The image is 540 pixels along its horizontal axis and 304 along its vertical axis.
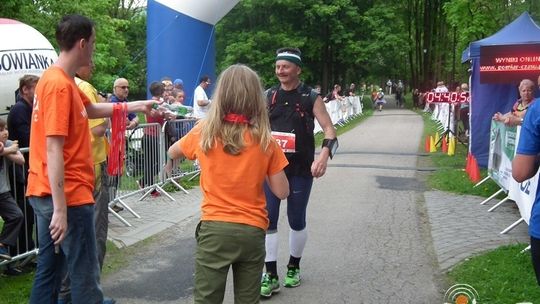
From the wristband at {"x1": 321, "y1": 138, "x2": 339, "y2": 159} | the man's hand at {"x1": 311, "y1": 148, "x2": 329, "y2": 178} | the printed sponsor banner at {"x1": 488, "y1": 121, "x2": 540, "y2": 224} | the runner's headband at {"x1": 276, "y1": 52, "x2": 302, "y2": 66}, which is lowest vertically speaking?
the printed sponsor banner at {"x1": 488, "y1": 121, "x2": 540, "y2": 224}

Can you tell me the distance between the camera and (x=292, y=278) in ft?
16.9

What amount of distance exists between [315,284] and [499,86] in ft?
26.9

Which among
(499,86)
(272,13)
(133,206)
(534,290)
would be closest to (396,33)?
(272,13)

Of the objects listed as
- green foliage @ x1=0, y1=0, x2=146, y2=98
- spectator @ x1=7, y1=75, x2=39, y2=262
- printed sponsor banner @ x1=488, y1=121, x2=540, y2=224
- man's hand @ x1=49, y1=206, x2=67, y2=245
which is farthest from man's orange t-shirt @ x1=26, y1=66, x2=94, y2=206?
green foliage @ x1=0, y1=0, x2=146, y2=98

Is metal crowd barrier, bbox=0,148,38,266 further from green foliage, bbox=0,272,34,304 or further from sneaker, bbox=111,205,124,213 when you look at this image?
sneaker, bbox=111,205,124,213

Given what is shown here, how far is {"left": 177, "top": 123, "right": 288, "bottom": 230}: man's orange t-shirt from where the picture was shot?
3172 mm

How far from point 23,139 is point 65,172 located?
2.84m

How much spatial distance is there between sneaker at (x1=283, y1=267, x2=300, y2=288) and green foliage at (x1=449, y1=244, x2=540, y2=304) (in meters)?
1.35

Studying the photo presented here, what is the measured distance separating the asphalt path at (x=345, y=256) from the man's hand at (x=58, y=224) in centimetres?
→ 188

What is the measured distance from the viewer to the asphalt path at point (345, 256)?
500cm

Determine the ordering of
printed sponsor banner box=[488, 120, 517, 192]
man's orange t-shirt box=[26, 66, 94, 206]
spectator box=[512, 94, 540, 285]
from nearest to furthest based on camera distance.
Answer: spectator box=[512, 94, 540, 285]
man's orange t-shirt box=[26, 66, 94, 206]
printed sponsor banner box=[488, 120, 517, 192]

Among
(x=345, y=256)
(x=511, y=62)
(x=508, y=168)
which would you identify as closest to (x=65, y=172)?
(x=345, y=256)

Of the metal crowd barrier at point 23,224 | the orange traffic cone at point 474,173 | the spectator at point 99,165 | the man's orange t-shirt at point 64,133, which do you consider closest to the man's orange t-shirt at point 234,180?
the man's orange t-shirt at point 64,133

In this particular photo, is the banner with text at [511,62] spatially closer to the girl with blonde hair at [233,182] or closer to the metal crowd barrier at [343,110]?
the girl with blonde hair at [233,182]
